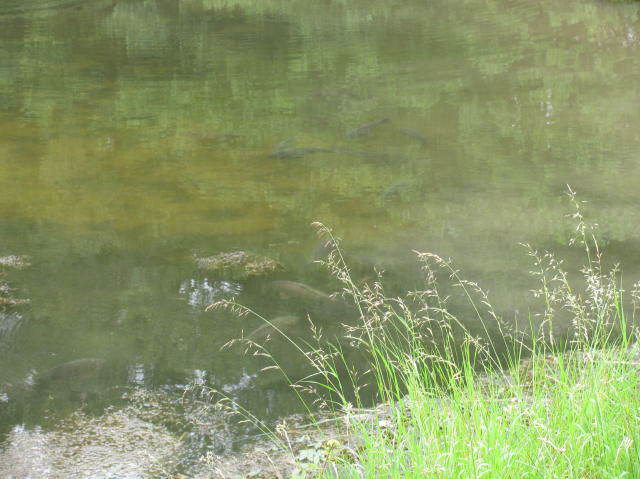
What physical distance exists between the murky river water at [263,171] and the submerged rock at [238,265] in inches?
4.1

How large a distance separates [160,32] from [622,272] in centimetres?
1515

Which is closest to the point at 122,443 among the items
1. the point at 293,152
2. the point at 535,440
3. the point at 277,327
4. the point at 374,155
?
the point at 277,327

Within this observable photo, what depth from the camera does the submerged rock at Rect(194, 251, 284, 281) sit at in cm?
620

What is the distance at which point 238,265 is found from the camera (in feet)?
20.8

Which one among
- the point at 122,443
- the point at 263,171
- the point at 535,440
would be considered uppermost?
the point at 535,440

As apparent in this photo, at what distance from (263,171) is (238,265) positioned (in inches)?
108

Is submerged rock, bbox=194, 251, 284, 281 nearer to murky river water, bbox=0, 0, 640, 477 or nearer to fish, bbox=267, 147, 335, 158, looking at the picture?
murky river water, bbox=0, 0, 640, 477

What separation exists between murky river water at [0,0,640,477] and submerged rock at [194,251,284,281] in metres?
0.10

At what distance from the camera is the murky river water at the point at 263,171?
5543 mm

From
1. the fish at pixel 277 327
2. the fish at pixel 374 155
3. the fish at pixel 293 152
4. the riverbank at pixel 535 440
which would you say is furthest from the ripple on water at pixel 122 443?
the fish at pixel 374 155

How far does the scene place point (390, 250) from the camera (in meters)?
6.65

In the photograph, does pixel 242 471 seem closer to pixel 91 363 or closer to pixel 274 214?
pixel 91 363

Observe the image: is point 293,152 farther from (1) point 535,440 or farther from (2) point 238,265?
(1) point 535,440

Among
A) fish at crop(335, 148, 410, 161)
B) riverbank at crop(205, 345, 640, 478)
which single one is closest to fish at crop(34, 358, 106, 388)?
riverbank at crop(205, 345, 640, 478)
